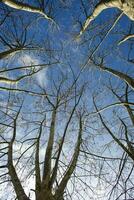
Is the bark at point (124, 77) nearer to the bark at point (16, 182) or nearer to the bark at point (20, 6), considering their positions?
the bark at point (20, 6)

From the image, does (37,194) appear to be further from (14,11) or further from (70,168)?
(14,11)

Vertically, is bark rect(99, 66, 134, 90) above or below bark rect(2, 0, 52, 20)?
below

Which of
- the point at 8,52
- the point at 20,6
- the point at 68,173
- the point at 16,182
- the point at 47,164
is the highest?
the point at 8,52

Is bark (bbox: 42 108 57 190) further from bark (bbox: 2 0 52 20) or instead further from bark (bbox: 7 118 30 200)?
bark (bbox: 2 0 52 20)

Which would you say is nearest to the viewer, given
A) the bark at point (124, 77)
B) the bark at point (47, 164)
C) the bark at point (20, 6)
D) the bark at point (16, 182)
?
the bark at point (20, 6)

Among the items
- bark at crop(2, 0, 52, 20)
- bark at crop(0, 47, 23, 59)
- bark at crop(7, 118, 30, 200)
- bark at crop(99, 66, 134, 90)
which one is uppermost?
bark at crop(0, 47, 23, 59)

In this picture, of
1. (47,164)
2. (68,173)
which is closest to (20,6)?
(47,164)

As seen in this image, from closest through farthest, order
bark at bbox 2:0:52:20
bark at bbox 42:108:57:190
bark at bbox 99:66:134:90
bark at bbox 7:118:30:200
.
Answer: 1. bark at bbox 2:0:52:20
2. bark at bbox 7:118:30:200
3. bark at bbox 99:66:134:90
4. bark at bbox 42:108:57:190

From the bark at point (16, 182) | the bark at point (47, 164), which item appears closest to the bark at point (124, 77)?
the bark at point (47, 164)

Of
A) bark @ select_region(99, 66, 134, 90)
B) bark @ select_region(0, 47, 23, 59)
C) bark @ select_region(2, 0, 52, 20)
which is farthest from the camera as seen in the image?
bark @ select_region(0, 47, 23, 59)

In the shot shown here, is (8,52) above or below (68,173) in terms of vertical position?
above

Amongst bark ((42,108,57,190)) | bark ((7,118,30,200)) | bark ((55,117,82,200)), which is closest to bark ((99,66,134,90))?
bark ((55,117,82,200))

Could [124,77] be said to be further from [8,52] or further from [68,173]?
[8,52]

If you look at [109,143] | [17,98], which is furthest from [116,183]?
[17,98]
